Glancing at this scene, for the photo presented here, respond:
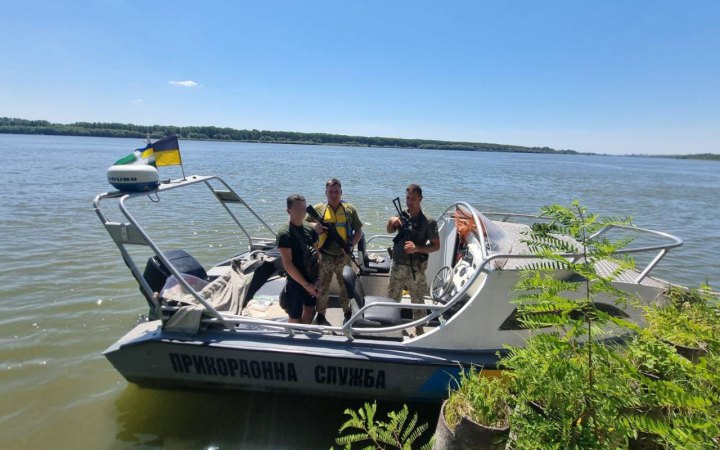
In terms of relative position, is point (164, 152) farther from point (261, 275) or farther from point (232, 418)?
point (232, 418)

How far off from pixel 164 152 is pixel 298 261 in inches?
71.6

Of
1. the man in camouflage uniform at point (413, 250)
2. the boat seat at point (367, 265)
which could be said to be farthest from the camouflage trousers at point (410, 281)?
the boat seat at point (367, 265)

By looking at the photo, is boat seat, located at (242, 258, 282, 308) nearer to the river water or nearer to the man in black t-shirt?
the man in black t-shirt

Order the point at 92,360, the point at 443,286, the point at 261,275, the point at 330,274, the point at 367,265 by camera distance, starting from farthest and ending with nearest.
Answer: the point at 367,265 < the point at 261,275 < the point at 92,360 < the point at 443,286 < the point at 330,274

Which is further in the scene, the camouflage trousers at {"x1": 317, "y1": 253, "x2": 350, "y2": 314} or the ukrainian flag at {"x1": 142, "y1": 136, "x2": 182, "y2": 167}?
the camouflage trousers at {"x1": 317, "y1": 253, "x2": 350, "y2": 314}

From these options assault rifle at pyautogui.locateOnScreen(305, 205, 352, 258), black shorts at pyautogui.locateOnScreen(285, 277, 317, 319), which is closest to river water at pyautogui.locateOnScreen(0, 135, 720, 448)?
black shorts at pyautogui.locateOnScreen(285, 277, 317, 319)

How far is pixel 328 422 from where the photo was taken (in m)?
3.84

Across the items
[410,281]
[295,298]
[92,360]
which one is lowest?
[92,360]

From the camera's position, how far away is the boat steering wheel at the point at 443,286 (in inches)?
168

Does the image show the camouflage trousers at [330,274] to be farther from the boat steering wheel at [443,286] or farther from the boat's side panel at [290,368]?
the boat steering wheel at [443,286]

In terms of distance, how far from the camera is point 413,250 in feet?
13.5

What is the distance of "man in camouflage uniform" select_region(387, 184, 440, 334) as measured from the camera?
415cm


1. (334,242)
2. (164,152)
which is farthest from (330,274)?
(164,152)

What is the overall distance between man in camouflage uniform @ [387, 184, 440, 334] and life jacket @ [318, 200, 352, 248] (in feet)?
1.64
